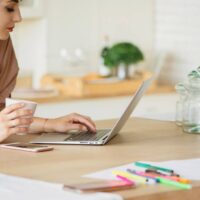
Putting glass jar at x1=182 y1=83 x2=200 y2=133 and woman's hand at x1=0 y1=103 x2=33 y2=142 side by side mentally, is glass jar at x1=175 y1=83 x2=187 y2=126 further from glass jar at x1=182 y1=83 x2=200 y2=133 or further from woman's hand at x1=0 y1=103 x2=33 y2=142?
woman's hand at x1=0 y1=103 x2=33 y2=142

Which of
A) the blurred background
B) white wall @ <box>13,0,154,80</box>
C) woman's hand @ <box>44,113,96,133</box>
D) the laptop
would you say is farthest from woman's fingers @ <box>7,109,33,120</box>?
white wall @ <box>13,0,154,80</box>

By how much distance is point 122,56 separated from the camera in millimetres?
5086

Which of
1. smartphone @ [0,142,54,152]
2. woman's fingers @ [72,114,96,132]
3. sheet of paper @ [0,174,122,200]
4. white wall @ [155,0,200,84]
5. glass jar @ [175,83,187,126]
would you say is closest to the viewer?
sheet of paper @ [0,174,122,200]

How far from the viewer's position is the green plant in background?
5.08 meters

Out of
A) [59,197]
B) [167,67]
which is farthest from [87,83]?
[59,197]

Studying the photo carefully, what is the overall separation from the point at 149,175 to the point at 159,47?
152 inches

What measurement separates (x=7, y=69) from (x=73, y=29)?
226cm

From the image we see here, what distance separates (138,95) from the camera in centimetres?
246

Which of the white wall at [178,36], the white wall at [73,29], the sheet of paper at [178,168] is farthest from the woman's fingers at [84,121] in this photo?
the white wall at [178,36]

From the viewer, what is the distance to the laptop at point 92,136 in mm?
2365

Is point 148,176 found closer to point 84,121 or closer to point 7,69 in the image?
point 84,121

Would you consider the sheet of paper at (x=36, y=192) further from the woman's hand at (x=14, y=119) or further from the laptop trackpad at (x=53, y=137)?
the laptop trackpad at (x=53, y=137)

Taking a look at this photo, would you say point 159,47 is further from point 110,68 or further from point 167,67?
point 110,68

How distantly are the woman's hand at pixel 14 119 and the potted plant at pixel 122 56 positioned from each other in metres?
2.84
